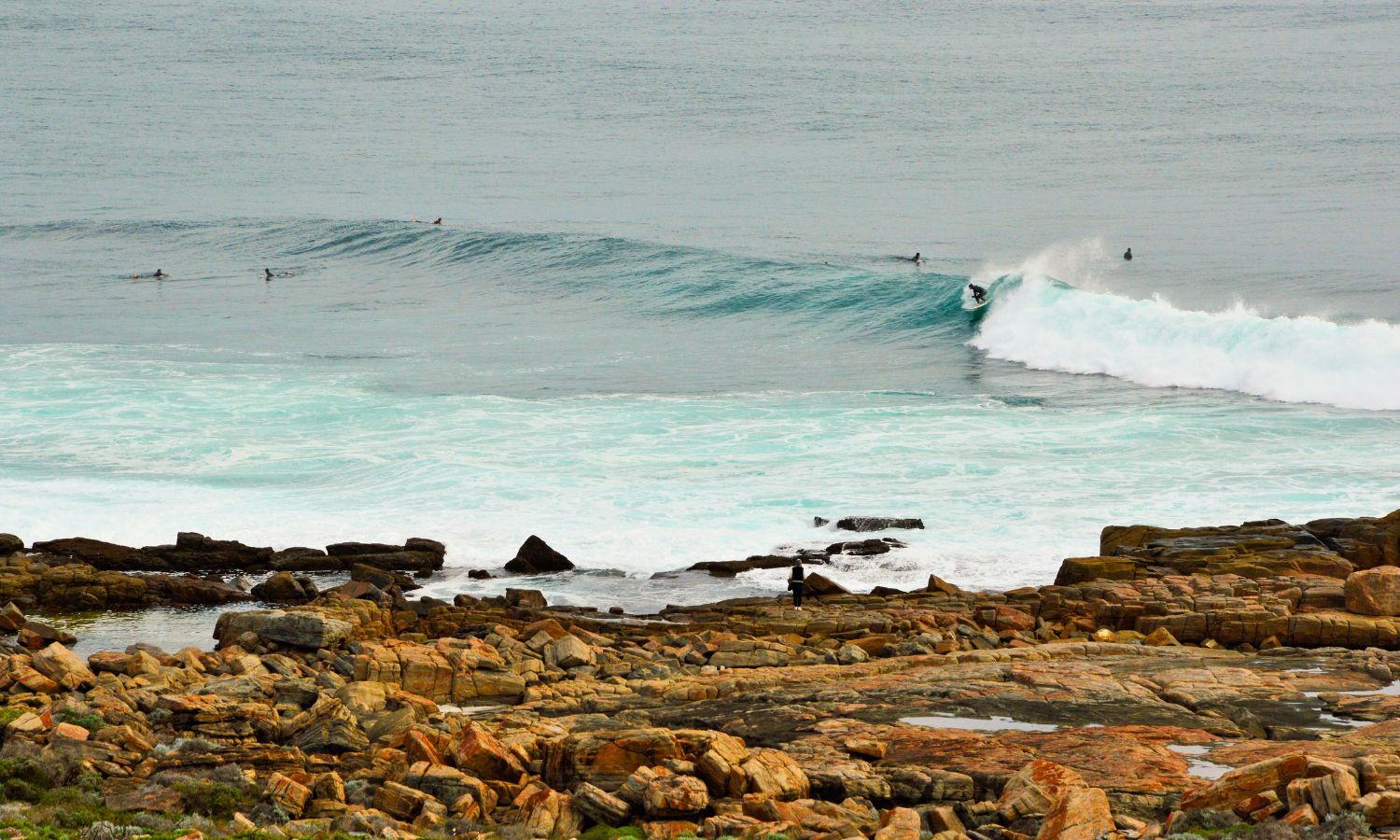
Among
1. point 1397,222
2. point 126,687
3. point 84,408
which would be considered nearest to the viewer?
point 126,687

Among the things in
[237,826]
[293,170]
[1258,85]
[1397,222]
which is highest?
[1258,85]

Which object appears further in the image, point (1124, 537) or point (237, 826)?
point (1124, 537)

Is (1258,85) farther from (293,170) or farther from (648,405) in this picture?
(648,405)

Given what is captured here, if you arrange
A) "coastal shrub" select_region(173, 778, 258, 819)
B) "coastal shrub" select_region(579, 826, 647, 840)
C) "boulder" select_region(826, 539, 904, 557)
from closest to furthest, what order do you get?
"coastal shrub" select_region(579, 826, 647, 840) → "coastal shrub" select_region(173, 778, 258, 819) → "boulder" select_region(826, 539, 904, 557)

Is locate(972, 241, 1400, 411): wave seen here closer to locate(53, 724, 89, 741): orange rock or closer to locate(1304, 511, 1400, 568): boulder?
locate(1304, 511, 1400, 568): boulder

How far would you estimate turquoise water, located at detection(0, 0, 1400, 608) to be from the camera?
22766mm

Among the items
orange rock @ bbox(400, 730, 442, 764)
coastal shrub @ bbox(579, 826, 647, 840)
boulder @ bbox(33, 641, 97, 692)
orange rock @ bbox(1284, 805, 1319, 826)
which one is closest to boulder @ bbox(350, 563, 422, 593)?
boulder @ bbox(33, 641, 97, 692)

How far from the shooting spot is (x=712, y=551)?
805 inches

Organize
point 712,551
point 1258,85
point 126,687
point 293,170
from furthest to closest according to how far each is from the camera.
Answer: point 1258,85 → point 293,170 → point 712,551 → point 126,687

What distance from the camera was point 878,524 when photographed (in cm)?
2095

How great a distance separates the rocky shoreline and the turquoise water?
2.72 metres

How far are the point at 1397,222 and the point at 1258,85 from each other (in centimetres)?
4252

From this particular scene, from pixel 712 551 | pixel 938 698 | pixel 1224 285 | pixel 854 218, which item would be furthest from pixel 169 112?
pixel 938 698

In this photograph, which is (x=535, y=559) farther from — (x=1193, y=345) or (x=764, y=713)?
(x=1193, y=345)
